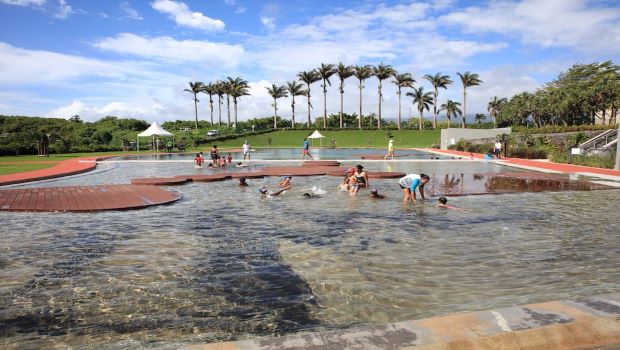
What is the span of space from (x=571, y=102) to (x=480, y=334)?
70580mm

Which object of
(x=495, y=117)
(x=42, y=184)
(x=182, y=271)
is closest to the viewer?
(x=182, y=271)

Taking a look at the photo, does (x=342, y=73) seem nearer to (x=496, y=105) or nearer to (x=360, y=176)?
(x=496, y=105)

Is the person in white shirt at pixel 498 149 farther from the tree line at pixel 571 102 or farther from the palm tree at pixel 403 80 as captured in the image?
the palm tree at pixel 403 80

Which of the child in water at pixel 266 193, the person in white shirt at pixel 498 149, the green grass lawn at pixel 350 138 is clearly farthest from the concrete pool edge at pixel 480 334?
the green grass lawn at pixel 350 138

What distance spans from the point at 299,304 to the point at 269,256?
2.28 metres

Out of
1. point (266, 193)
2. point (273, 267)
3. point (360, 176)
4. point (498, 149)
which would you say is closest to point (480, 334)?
point (273, 267)

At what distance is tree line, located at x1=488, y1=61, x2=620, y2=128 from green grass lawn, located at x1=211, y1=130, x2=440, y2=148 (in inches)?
707

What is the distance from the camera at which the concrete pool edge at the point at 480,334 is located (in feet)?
10.5

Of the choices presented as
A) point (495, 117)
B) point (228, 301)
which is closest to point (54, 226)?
point (228, 301)

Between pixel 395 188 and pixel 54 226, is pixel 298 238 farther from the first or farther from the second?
pixel 395 188

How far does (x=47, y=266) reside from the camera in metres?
7.17

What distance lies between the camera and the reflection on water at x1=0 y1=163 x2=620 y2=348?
514cm

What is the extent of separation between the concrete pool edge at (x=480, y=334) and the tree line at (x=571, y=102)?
56.2 metres

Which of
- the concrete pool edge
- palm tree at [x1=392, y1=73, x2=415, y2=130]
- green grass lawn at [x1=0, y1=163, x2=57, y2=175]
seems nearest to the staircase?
the concrete pool edge
